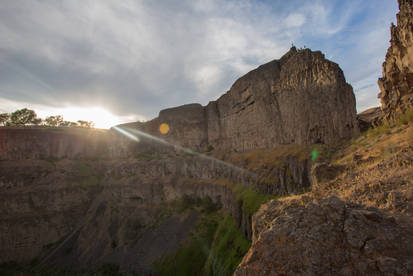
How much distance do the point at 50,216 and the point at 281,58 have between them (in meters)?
51.3

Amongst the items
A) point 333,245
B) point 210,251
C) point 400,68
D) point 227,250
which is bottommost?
point 210,251

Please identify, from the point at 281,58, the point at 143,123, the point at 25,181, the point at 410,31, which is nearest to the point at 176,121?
the point at 143,123

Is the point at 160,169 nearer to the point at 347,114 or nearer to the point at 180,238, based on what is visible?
the point at 180,238

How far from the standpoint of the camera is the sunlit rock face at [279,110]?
21.7m

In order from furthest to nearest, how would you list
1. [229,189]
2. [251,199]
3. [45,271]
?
[45,271] < [229,189] < [251,199]

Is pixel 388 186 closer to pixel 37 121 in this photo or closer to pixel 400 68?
pixel 400 68

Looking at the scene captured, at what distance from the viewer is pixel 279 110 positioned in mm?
30422

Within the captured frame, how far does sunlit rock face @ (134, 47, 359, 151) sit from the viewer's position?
21.7 meters

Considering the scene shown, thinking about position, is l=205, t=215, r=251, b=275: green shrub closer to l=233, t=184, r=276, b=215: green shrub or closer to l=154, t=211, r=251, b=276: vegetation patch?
l=154, t=211, r=251, b=276: vegetation patch

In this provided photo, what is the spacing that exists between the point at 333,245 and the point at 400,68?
1397cm

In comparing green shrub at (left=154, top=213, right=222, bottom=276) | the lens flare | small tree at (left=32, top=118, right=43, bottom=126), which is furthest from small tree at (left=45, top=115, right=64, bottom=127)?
green shrub at (left=154, top=213, right=222, bottom=276)

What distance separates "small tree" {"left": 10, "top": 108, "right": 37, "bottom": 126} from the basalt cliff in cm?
1955

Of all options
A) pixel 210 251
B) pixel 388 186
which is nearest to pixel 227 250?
pixel 210 251

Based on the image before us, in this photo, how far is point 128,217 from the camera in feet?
127
